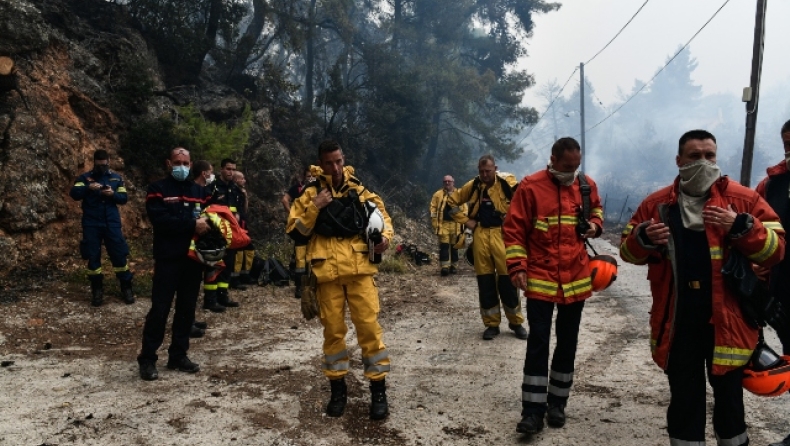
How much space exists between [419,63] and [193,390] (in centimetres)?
2406

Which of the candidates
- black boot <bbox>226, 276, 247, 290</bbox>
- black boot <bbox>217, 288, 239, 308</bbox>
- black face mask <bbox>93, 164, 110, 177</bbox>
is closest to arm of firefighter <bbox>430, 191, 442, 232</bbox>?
black boot <bbox>226, 276, 247, 290</bbox>

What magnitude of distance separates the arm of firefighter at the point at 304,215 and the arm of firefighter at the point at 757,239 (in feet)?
8.54

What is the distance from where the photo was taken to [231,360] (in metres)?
5.64

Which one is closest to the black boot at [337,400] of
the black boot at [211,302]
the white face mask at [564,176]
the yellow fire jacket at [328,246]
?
the yellow fire jacket at [328,246]

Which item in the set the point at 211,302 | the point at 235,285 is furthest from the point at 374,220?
the point at 235,285

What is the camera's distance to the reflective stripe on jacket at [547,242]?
3.93 meters

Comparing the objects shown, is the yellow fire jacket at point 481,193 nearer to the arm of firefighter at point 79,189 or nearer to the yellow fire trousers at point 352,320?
the yellow fire trousers at point 352,320

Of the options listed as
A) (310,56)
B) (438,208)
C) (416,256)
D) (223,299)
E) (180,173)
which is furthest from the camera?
→ (310,56)

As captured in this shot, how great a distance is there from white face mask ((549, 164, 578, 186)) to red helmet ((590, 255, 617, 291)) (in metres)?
0.64

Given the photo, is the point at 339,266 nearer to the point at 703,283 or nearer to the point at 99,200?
the point at 703,283

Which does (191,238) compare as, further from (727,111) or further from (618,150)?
(727,111)

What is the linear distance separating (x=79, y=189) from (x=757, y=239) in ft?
25.0

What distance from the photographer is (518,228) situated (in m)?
4.03

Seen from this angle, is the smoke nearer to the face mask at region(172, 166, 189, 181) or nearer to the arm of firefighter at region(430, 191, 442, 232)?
the arm of firefighter at region(430, 191, 442, 232)
